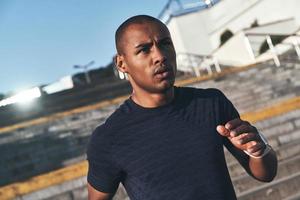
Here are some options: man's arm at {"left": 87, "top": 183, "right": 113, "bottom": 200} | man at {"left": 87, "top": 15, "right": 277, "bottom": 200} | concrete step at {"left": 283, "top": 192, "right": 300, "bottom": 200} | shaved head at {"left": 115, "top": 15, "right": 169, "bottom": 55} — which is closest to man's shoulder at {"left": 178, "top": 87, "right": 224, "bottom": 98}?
man at {"left": 87, "top": 15, "right": 277, "bottom": 200}

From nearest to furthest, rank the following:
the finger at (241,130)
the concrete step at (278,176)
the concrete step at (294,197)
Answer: the finger at (241,130) → the concrete step at (294,197) → the concrete step at (278,176)

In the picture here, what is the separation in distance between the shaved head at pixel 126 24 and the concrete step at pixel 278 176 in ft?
12.5

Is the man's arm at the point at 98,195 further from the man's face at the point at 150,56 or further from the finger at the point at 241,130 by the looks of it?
the finger at the point at 241,130

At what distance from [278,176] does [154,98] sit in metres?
4.05

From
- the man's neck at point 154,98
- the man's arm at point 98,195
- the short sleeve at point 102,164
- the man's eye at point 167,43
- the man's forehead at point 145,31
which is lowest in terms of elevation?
the man's arm at point 98,195

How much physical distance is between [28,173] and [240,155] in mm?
6431

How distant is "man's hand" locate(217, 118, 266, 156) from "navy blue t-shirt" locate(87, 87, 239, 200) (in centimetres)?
13

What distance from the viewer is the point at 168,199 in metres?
1.56

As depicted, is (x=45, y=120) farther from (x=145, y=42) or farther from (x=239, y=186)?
(x=145, y=42)

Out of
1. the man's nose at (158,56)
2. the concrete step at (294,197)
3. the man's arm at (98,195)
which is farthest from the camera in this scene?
the concrete step at (294,197)

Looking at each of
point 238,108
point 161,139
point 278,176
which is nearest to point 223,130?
point 161,139

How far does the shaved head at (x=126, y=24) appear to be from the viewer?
166cm

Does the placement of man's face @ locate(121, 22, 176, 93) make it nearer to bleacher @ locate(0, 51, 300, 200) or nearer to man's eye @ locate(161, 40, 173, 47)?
man's eye @ locate(161, 40, 173, 47)

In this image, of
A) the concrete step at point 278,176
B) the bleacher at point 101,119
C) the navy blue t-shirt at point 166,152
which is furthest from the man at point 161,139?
the concrete step at point 278,176
